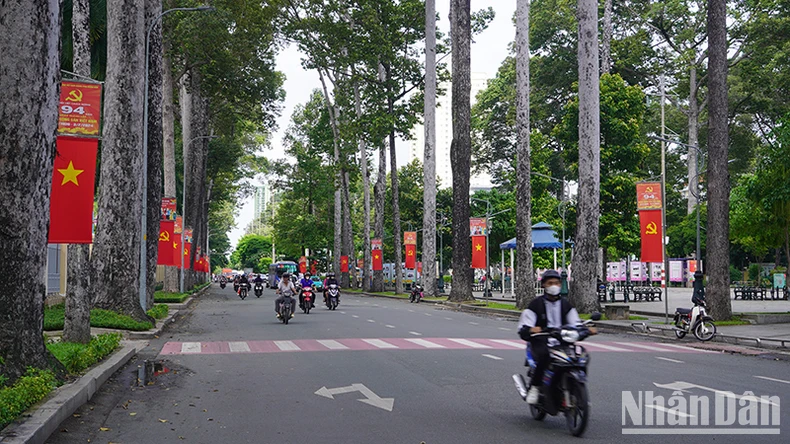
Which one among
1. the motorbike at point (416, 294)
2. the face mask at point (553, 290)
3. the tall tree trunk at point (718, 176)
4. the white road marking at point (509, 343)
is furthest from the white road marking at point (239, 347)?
the motorbike at point (416, 294)

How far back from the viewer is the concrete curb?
24.1 feet

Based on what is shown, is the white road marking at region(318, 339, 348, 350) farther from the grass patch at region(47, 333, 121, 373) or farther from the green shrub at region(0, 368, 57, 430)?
the green shrub at region(0, 368, 57, 430)

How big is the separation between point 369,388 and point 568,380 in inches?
160

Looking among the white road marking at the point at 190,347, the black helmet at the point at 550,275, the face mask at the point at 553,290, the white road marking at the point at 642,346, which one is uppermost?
the black helmet at the point at 550,275

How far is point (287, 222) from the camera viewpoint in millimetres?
88312

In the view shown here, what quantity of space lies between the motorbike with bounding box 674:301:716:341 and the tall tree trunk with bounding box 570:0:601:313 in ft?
21.7

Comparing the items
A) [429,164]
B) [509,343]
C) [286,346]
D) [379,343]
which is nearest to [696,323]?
[509,343]

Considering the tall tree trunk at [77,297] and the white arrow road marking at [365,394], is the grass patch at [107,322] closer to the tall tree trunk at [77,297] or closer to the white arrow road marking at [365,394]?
the tall tree trunk at [77,297]

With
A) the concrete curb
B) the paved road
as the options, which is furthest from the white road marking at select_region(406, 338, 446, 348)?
the concrete curb

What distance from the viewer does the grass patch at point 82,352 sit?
38.8 feet

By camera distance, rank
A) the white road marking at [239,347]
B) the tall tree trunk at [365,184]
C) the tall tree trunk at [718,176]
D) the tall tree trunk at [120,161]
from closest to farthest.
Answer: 1. the white road marking at [239,347]
2. the tall tree trunk at [120,161]
3. the tall tree trunk at [718,176]
4. the tall tree trunk at [365,184]

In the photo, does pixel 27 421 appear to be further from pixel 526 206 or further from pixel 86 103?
pixel 526 206

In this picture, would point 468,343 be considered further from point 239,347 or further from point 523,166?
point 523,166

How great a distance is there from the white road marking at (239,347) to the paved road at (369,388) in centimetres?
4
